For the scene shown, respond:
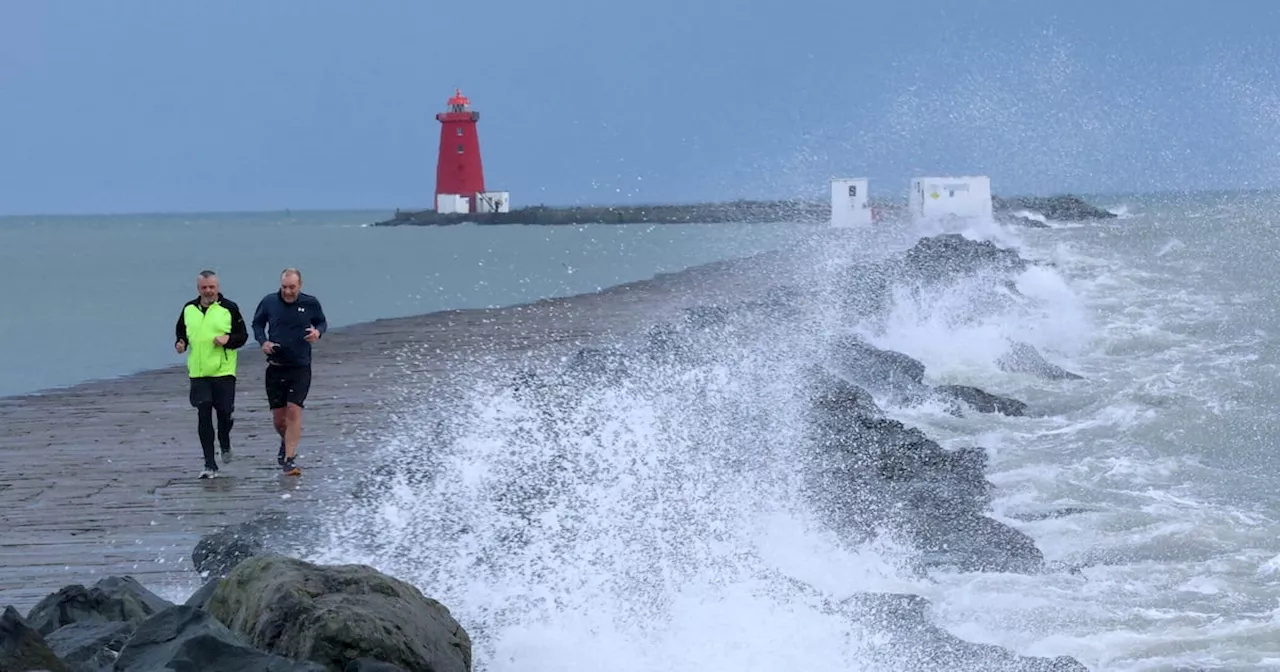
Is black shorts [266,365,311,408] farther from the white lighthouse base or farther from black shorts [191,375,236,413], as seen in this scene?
the white lighthouse base

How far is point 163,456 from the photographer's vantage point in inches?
485

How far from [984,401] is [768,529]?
7230mm

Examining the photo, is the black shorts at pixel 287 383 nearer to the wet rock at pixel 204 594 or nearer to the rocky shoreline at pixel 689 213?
the wet rock at pixel 204 594

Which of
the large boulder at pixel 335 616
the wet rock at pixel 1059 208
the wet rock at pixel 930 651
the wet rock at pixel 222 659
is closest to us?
the wet rock at pixel 222 659

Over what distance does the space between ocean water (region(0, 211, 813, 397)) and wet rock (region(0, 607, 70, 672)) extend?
1668 cm

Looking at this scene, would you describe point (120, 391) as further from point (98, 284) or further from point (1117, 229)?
point (1117, 229)

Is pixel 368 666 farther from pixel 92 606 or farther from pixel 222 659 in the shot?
pixel 92 606

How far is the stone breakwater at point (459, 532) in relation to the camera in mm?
5988

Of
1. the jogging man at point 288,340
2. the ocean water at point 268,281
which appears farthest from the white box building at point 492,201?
the jogging man at point 288,340

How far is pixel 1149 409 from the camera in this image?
17.6 meters

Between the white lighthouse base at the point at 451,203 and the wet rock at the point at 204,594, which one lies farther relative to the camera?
the white lighthouse base at the point at 451,203

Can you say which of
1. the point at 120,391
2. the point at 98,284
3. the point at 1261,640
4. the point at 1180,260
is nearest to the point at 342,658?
the point at 1261,640

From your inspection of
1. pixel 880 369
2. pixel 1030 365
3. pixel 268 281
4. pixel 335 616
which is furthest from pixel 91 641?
pixel 268 281

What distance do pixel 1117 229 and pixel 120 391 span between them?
6695 centimetres
